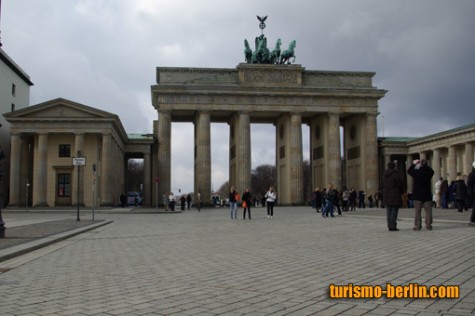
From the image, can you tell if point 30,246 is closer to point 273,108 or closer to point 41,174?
point 41,174

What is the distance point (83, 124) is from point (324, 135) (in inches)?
1240

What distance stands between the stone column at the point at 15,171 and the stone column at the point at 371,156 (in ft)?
Result: 137

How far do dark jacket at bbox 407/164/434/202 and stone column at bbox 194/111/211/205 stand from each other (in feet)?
160

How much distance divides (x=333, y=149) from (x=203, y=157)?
16.9 meters

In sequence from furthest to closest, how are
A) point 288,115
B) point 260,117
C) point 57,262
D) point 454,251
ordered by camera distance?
point 260,117
point 288,115
point 57,262
point 454,251

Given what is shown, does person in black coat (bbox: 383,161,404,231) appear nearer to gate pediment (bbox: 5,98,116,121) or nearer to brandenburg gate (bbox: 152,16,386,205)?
gate pediment (bbox: 5,98,116,121)

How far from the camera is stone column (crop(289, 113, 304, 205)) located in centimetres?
6394

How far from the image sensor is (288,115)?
65.2m

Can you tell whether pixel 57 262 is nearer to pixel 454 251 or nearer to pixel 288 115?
pixel 454 251

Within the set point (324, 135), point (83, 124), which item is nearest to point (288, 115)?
point (324, 135)

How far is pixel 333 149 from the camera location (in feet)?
213

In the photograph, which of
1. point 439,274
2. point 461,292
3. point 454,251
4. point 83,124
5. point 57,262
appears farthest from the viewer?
point 83,124

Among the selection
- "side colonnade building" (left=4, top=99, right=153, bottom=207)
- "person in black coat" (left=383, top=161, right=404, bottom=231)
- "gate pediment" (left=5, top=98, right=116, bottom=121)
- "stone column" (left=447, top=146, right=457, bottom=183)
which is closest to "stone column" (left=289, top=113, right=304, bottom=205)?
"stone column" (left=447, top=146, right=457, bottom=183)

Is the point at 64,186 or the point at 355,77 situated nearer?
the point at 64,186
